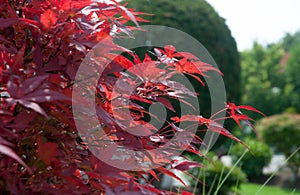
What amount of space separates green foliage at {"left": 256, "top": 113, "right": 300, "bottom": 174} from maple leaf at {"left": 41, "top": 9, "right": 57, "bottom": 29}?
385 inches

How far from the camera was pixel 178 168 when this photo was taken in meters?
1.09

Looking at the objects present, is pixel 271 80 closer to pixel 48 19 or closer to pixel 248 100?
pixel 248 100

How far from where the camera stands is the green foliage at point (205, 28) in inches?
219

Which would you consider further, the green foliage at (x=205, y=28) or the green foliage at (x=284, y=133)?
the green foliage at (x=284, y=133)

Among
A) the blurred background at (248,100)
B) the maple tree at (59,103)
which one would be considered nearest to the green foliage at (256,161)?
the blurred background at (248,100)

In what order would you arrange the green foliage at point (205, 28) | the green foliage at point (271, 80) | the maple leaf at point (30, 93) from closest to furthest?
1. the maple leaf at point (30, 93)
2. the green foliage at point (205, 28)
3. the green foliage at point (271, 80)

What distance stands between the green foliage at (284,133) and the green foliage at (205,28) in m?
4.26

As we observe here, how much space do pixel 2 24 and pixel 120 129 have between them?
13.9 inches

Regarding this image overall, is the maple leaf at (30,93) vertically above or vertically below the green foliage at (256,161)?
above

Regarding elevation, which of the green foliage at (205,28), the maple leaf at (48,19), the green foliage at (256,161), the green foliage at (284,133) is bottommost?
the green foliage at (256,161)

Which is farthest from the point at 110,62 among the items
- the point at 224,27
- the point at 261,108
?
the point at 261,108

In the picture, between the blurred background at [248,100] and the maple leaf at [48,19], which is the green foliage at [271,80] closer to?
the blurred background at [248,100]

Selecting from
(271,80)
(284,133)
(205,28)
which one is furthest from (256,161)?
(271,80)

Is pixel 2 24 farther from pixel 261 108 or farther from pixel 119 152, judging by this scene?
pixel 261 108
